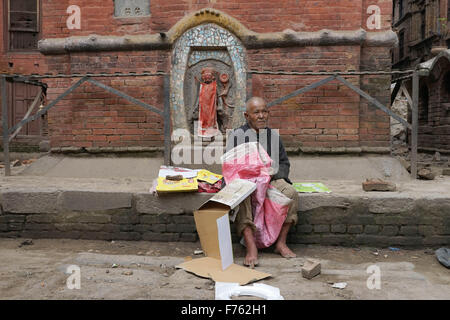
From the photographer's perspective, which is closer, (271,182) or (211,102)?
(271,182)

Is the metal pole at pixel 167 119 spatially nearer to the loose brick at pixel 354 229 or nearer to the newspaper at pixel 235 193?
the newspaper at pixel 235 193

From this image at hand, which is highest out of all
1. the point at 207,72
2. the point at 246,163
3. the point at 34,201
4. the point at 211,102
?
the point at 207,72

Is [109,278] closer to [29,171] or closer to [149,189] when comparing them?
[149,189]

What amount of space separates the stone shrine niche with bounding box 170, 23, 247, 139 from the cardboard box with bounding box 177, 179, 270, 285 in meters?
2.52

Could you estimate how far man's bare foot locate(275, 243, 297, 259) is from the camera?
11.4 feet

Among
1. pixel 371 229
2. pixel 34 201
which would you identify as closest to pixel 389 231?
pixel 371 229

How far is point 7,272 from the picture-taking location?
3.15 metres

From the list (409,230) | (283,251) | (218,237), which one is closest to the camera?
(218,237)

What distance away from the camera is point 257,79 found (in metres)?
5.56

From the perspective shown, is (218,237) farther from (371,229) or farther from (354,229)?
(371,229)

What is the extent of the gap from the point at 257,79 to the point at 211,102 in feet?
2.59

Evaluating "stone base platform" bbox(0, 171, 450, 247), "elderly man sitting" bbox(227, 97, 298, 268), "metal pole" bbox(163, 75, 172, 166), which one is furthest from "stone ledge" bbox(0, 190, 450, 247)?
"metal pole" bbox(163, 75, 172, 166)

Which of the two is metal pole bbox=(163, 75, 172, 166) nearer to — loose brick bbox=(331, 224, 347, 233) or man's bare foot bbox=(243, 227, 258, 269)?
man's bare foot bbox=(243, 227, 258, 269)

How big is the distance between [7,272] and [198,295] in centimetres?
177
